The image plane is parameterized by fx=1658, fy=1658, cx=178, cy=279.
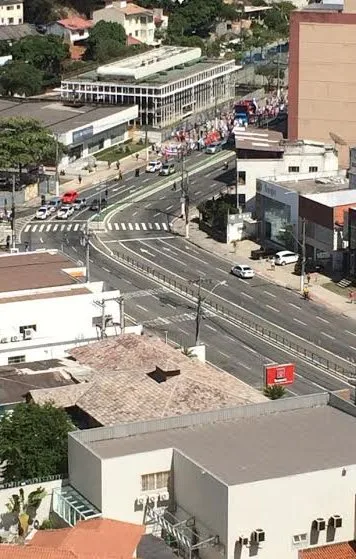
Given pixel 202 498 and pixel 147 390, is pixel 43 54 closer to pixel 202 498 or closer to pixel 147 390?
pixel 147 390

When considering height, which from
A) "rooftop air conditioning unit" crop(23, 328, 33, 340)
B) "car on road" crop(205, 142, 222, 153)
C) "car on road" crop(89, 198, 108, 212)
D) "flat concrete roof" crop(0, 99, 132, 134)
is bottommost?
"car on road" crop(205, 142, 222, 153)

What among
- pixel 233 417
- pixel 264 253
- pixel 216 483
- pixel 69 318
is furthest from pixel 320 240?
pixel 216 483

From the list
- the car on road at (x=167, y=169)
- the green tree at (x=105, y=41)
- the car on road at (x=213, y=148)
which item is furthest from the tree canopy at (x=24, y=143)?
the green tree at (x=105, y=41)

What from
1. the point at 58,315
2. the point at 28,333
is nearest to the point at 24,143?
the point at 58,315

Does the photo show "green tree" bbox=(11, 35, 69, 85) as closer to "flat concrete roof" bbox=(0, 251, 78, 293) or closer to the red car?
the red car

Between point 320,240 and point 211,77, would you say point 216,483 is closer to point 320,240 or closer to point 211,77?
point 320,240

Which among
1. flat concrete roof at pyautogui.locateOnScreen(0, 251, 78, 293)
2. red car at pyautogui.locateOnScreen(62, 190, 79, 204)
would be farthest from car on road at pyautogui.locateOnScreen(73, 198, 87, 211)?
flat concrete roof at pyautogui.locateOnScreen(0, 251, 78, 293)

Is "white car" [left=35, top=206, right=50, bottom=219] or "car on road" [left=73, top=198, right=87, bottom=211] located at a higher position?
"white car" [left=35, top=206, right=50, bottom=219]
